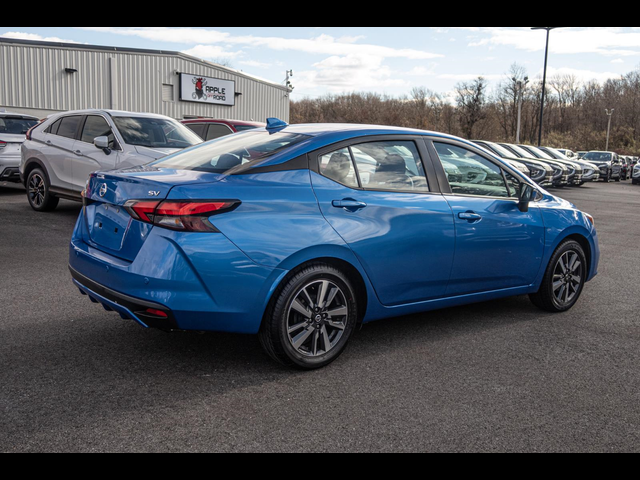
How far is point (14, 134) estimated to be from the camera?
13250 mm

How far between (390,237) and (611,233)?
8.85m

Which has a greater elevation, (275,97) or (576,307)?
(275,97)

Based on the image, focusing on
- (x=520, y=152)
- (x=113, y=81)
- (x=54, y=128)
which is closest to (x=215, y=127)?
(x=54, y=128)

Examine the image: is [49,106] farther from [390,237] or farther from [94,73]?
[390,237]

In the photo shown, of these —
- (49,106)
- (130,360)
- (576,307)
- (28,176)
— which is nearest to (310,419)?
(130,360)

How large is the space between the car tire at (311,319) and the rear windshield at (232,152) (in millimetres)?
825

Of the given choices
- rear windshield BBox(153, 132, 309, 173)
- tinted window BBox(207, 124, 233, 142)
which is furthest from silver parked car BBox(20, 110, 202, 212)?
rear windshield BBox(153, 132, 309, 173)

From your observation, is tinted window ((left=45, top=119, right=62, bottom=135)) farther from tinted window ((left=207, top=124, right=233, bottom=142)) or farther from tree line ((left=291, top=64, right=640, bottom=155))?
tree line ((left=291, top=64, right=640, bottom=155))

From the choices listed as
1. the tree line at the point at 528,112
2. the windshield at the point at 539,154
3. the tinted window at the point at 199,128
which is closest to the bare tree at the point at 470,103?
the tree line at the point at 528,112

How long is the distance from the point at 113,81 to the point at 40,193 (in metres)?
21.2

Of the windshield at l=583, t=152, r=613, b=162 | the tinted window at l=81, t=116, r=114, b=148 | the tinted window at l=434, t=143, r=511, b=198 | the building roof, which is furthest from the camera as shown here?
the windshield at l=583, t=152, r=613, b=162

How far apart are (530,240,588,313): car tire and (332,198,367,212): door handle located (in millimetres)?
2176

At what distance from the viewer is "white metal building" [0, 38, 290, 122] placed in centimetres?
2791

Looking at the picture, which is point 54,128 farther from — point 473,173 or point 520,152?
point 520,152
